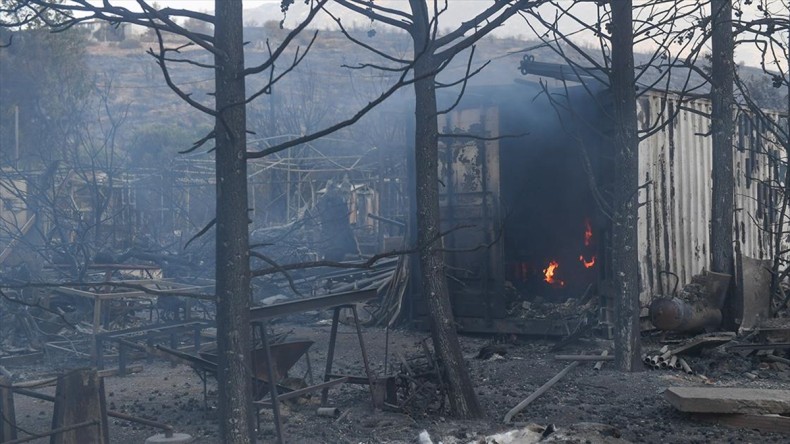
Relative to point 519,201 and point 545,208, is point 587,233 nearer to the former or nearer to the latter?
point 545,208

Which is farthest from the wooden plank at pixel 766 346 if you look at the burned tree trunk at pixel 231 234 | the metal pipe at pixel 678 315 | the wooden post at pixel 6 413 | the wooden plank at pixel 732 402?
the wooden post at pixel 6 413

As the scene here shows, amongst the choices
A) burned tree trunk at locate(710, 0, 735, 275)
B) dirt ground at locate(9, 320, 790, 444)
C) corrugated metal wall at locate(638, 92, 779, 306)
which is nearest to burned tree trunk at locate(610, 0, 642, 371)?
dirt ground at locate(9, 320, 790, 444)

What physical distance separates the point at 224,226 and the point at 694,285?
31.2 ft

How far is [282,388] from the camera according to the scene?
24.9 feet

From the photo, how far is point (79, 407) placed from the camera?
5.28 metres

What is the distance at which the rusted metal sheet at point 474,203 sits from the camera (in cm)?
1289

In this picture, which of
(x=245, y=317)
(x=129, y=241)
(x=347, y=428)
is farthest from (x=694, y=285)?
(x=129, y=241)

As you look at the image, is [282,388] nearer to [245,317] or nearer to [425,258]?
[425,258]

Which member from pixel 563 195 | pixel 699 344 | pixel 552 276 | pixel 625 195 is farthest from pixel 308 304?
pixel 563 195

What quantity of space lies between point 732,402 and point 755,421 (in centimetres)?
24

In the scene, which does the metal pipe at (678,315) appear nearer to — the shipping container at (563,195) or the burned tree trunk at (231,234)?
the shipping container at (563,195)

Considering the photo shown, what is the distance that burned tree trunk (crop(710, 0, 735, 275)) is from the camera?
11695 mm

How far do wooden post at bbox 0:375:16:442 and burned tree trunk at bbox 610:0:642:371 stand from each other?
668cm

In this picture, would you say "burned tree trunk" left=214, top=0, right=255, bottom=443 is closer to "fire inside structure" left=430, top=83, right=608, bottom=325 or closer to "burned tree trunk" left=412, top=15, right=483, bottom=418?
"burned tree trunk" left=412, top=15, right=483, bottom=418
